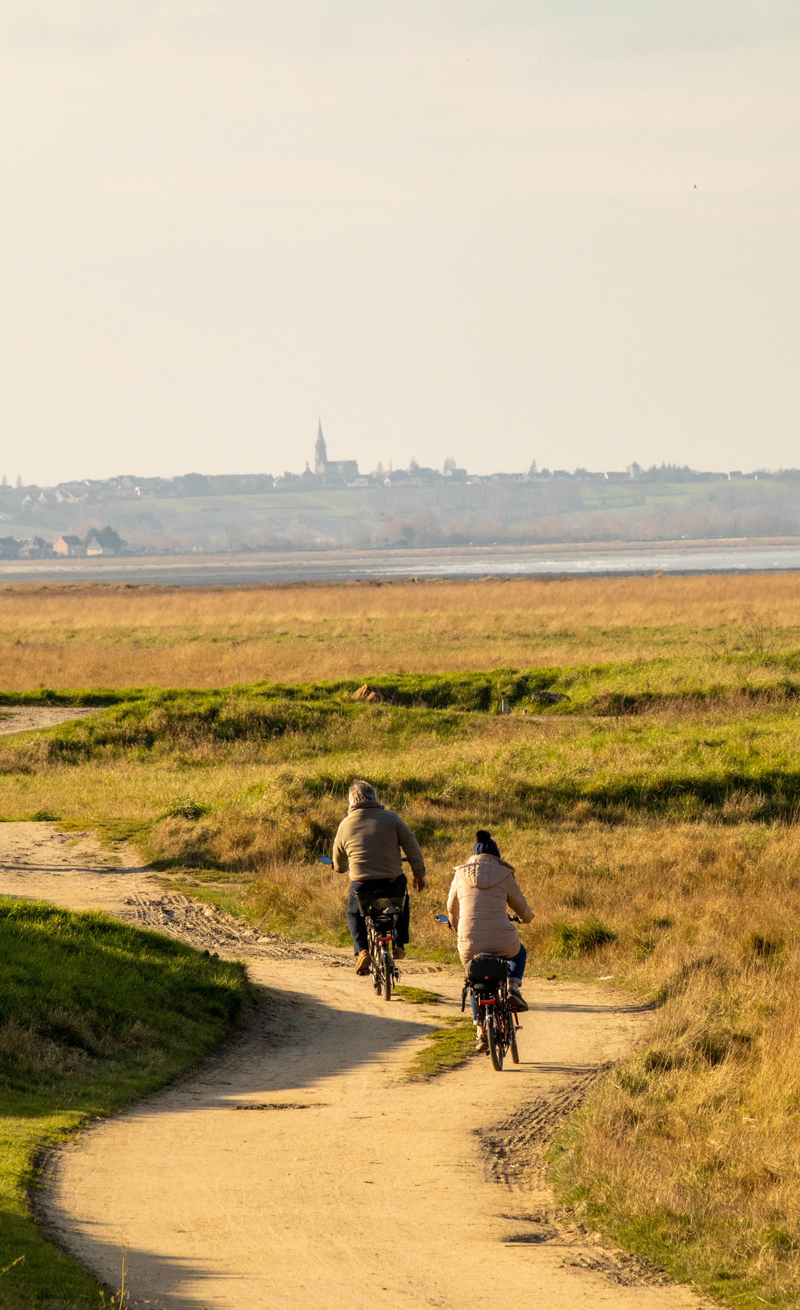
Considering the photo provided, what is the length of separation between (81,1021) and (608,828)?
12868 millimetres

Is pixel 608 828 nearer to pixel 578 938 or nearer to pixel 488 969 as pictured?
pixel 578 938

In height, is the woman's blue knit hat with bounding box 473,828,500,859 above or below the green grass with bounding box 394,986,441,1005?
above

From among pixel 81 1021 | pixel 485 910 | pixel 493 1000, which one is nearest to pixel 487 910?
pixel 485 910

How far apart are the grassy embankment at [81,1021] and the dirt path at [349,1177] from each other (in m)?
0.28

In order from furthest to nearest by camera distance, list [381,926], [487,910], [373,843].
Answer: [381,926] < [373,843] < [487,910]

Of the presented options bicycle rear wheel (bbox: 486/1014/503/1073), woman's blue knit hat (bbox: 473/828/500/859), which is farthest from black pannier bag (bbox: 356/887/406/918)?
bicycle rear wheel (bbox: 486/1014/503/1073)

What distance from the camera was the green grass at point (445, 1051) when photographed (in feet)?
37.4

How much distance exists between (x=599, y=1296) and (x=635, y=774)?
747 inches

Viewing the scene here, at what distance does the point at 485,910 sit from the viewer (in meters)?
11.1

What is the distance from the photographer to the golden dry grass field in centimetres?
4631

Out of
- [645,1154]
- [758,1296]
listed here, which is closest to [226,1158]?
[645,1154]

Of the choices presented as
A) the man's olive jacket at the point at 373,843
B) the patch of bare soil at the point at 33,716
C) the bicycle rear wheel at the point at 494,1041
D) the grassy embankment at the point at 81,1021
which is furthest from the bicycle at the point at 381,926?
the patch of bare soil at the point at 33,716

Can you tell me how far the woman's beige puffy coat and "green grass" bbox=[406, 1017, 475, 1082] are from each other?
1068 mm

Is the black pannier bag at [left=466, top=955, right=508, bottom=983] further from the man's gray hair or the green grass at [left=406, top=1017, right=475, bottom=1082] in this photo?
the man's gray hair
